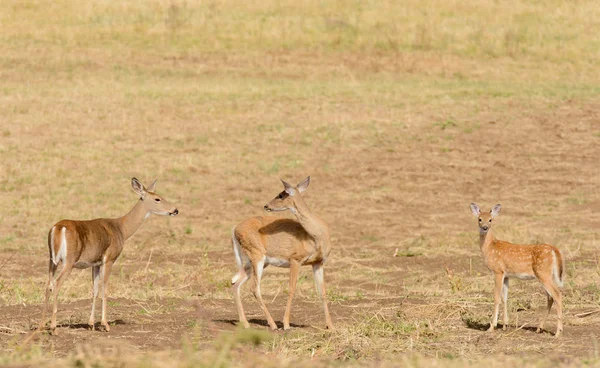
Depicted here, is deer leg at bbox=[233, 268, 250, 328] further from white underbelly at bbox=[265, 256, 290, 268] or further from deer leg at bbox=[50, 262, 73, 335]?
deer leg at bbox=[50, 262, 73, 335]

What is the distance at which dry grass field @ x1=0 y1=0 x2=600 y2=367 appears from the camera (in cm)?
1112

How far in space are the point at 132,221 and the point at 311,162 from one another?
1206 cm

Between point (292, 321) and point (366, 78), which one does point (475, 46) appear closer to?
point (366, 78)

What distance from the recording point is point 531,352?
10055mm

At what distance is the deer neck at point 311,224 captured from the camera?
1209 centimetres

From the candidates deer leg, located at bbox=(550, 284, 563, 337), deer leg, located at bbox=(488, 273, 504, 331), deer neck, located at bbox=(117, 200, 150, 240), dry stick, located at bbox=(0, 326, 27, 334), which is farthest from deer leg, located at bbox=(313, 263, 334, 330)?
dry stick, located at bbox=(0, 326, 27, 334)

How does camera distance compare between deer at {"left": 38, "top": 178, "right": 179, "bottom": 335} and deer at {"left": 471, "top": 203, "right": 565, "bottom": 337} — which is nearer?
deer at {"left": 38, "top": 178, "right": 179, "bottom": 335}

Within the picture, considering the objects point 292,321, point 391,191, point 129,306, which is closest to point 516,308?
point 292,321

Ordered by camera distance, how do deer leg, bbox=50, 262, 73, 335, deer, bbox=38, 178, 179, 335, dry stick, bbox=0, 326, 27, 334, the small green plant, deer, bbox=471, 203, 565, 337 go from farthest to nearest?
the small green plant, deer, bbox=471, 203, 565, 337, deer, bbox=38, 178, 179, 335, deer leg, bbox=50, 262, 73, 335, dry stick, bbox=0, 326, 27, 334

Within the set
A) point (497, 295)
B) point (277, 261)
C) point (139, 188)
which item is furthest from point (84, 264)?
point (497, 295)

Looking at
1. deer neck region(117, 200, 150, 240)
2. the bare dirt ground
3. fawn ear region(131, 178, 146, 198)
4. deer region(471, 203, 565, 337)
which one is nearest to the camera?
the bare dirt ground

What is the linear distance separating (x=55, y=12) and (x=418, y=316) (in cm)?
2850

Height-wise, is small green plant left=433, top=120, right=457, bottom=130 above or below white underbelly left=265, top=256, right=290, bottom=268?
above

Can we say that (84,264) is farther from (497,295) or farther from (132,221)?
(497,295)
